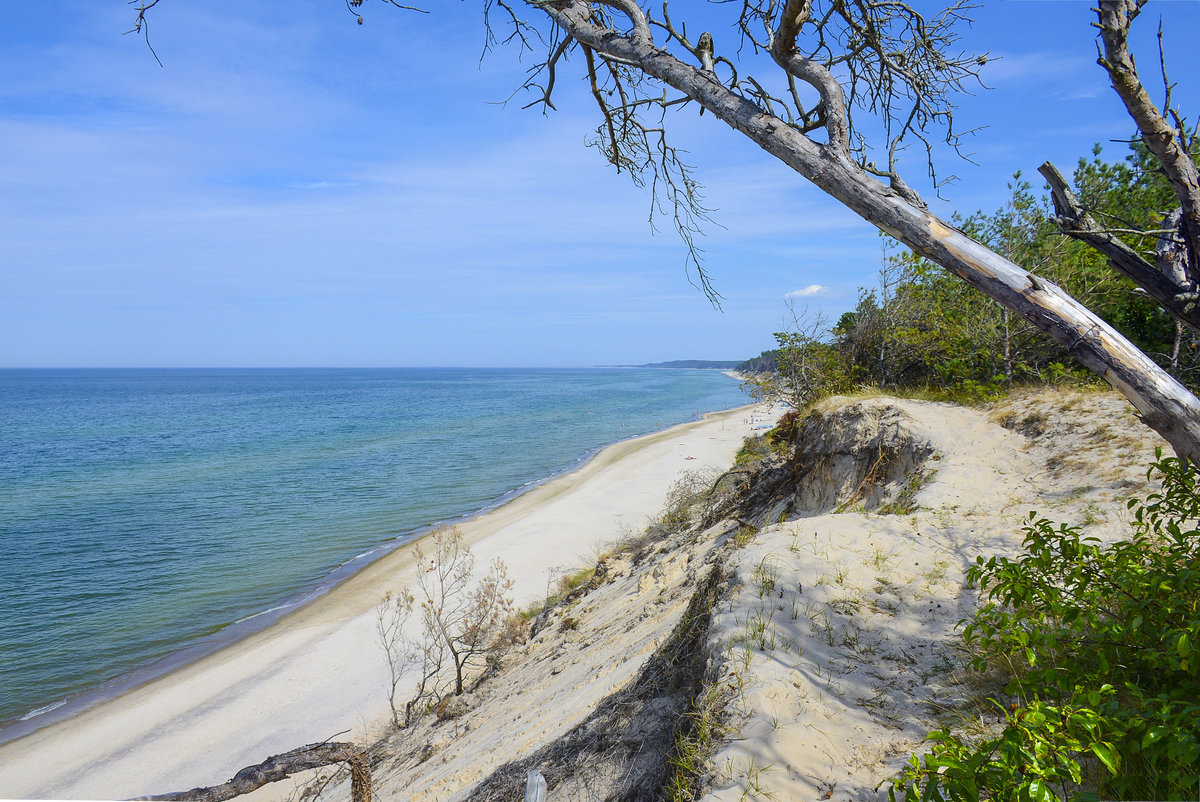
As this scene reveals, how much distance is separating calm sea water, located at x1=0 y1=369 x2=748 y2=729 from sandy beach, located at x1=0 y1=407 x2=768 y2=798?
1395 millimetres

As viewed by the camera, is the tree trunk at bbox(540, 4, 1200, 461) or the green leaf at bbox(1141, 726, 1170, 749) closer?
the green leaf at bbox(1141, 726, 1170, 749)

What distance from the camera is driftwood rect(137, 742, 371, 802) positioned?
3281 millimetres

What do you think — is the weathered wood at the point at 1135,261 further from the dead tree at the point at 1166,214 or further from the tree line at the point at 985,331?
the tree line at the point at 985,331

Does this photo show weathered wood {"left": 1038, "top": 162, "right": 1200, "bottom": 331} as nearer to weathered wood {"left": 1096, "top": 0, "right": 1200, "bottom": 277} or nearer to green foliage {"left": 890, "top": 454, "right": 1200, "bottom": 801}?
weathered wood {"left": 1096, "top": 0, "right": 1200, "bottom": 277}

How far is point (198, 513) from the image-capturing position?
24.8 metres

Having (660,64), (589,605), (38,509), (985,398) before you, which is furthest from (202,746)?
(38,509)

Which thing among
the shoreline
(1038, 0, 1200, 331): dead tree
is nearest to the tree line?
(1038, 0, 1200, 331): dead tree

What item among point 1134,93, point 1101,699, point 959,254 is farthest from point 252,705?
point 1134,93

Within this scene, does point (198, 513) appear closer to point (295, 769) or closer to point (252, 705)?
point (252, 705)

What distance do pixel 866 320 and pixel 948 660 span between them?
34.3ft

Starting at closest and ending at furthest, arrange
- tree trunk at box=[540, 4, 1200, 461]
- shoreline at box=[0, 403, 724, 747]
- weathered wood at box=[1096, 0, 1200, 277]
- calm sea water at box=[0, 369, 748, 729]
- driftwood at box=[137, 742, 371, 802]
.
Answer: weathered wood at box=[1096, 0, 1200, 277]
tree trunk at box=[540, 4, 1200, 461]
driftwood at box=[137, 742, 371, 802]
shoreline at box=[0, 403, 724, 747]
calm sea water at box=[0, 369, 748, 729]

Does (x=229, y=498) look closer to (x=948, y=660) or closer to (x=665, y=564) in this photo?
(x=665, y=564)

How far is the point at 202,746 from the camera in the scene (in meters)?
10.5

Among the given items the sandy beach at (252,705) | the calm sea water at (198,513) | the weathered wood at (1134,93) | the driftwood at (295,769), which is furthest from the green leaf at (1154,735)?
the calm sea water at (198,513)
